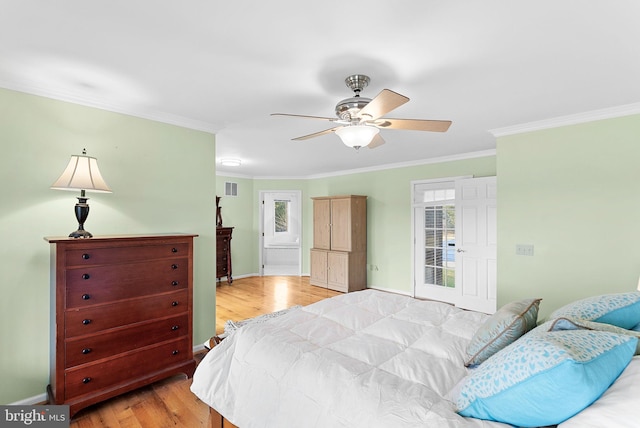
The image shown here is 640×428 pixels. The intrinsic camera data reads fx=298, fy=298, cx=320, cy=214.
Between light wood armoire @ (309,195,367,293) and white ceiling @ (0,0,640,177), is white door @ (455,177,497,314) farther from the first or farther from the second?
light wood armoire @ (309,195,367,293)

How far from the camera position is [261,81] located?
215 centimetres

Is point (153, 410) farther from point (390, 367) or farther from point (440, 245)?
point (440, 245)

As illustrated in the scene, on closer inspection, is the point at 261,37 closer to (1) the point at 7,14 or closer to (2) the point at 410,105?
(1) the point at 7,14

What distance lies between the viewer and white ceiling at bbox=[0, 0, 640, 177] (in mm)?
1435

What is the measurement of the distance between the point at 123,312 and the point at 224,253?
3.83m

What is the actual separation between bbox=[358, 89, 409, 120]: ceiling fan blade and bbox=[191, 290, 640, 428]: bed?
126 cm

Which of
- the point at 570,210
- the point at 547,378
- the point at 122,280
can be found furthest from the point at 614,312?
the point at 122,280

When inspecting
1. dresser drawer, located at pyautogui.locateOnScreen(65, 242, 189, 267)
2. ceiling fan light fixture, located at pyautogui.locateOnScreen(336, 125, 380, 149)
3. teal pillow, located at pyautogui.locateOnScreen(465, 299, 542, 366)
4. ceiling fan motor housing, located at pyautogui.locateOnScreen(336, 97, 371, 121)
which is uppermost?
ceiling fan motor housing, located at pyautogui.locateOnScreen(336, 97, 371, 121)

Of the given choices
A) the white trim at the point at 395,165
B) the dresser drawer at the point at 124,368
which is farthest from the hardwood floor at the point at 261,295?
the white trim at the point at 395,165

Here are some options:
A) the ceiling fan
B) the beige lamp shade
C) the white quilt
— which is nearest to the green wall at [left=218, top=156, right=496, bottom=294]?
the ceiling fan

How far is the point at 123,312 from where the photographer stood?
7.50ft

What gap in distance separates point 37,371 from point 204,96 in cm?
247

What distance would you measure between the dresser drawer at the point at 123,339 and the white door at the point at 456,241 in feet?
12.9

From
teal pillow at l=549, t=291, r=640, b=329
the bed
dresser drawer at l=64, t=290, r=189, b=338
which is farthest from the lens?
dresser drawer at l=64, t=290, r=189, b=338
